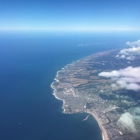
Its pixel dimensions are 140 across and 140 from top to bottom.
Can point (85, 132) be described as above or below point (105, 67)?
below

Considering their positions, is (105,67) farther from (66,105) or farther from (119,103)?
(66,105)

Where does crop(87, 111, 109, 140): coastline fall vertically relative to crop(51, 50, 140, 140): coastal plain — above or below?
below

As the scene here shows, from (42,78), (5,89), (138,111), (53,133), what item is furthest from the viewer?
(42,78)

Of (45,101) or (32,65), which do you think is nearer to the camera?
(45,101)

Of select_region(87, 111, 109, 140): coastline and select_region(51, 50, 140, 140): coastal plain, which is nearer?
select_region(87, 111, 109, 140): coastline

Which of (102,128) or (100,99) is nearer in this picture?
(102,128)

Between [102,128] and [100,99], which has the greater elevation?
[100,99]

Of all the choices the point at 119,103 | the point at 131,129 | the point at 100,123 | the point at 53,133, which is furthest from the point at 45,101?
the point at 131,129

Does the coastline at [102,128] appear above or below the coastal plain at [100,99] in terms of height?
below
